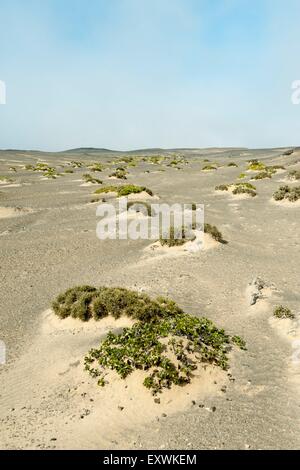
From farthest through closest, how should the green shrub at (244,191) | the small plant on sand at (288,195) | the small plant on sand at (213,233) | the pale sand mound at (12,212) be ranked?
1. the green shrub at (244,191)
2. the small plant on sand at (288,195)
3. the pale sand mound at (12,212)
4. the small plant on sand at (213,233)

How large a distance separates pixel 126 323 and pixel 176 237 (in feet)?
30.4

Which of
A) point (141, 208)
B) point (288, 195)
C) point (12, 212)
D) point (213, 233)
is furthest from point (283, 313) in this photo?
point (12, 212)

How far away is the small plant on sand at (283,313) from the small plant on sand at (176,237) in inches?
312

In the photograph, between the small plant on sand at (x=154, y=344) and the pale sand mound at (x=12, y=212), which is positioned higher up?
the pale sand mound at (x=12, y=212)

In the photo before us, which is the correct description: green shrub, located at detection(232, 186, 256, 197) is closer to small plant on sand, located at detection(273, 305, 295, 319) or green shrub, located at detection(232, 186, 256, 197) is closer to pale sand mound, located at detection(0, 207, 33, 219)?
pale sand mound, located at detection(0, 207, 33, 219)

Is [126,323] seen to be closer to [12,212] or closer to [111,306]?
[111,306]

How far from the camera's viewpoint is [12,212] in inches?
1225

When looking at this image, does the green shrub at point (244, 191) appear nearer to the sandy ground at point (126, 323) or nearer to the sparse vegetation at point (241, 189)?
the sparse vegetation at point (241, 189)

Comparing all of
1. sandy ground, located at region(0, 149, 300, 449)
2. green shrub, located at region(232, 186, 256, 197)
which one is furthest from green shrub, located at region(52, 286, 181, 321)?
green shrub, located at region(232, 186, 256, 197)

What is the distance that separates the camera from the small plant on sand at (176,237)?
2005cm

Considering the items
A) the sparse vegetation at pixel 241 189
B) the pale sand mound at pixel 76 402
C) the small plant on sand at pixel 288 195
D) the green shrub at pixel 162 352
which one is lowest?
the pale sand mound at pixel 76 402

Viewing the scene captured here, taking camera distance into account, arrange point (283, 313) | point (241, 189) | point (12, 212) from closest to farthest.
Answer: point (283, 313), point (12, 212), point (241, 189)

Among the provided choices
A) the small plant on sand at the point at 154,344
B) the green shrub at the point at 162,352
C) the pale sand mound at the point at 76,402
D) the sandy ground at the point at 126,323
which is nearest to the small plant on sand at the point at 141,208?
the sandy ground at the point at 126,323

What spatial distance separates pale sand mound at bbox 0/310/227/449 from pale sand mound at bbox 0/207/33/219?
70.9 feet
